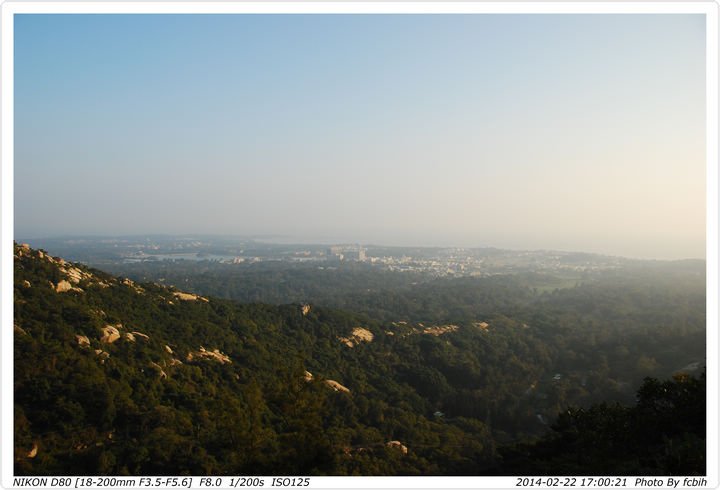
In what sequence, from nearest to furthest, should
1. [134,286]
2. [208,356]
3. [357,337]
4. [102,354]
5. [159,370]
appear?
[102,354] → [159,370] → [208,356] → [134,286] → [357,337]

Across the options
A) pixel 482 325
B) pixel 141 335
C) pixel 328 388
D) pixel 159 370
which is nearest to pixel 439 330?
pixel 482 325

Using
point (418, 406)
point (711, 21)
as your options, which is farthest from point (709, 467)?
point (418, 406)

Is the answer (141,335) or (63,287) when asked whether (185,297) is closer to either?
(63,287)

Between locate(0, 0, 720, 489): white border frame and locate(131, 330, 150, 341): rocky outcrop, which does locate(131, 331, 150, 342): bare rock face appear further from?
locate(0, 0, 720, 489): white border frame

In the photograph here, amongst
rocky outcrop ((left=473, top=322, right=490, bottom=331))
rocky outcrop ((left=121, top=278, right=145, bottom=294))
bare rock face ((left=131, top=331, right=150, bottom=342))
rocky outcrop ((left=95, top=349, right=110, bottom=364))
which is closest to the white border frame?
rocky outcrop ((left=95, top=349, right=110, bottom=364))

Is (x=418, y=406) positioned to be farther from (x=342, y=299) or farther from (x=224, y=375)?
(x=342, y=299)
